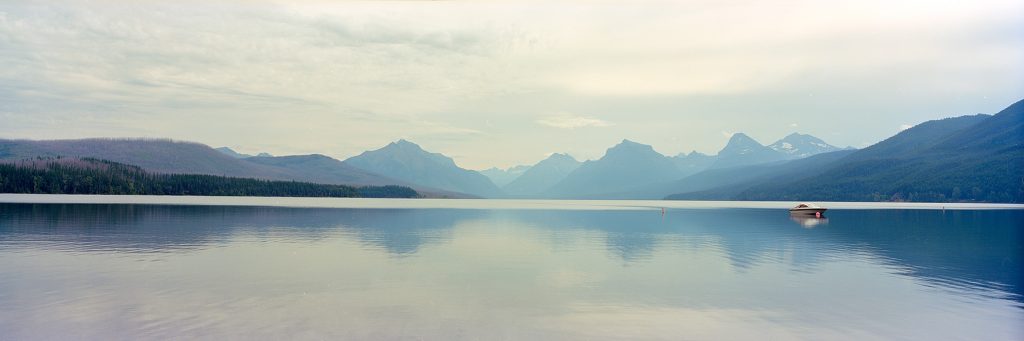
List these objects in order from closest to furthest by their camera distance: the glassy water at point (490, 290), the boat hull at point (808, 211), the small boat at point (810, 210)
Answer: the glassy water at point (490, 290) → the boat hull at point (808, 211) → the small boat at point (810, 210)

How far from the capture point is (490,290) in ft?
122

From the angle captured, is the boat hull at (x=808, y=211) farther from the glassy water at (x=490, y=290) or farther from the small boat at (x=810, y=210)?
the glassy water at (x=490, y=290)

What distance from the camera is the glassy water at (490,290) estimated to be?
88.7ft

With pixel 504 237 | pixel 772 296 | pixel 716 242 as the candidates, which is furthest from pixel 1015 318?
pixel 504 237

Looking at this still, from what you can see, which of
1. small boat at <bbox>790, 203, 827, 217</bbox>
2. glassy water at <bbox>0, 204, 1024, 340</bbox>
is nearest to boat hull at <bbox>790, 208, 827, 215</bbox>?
small boat at <bbox>790, 203, 827, 217</bbox>

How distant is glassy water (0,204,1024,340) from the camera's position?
88.7 ft

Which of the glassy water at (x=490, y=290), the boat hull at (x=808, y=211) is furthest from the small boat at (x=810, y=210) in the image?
the glassy water at (x=490, y=290)

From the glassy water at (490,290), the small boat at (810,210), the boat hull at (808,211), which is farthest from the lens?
the small boat at (810,210)

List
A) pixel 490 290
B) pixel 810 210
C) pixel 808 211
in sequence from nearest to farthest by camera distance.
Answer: pixel 490 290
pixel 810 210
pixel 808 211

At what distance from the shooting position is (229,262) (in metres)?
46.9

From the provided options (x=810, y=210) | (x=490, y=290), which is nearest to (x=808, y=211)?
(x=810, y=210)

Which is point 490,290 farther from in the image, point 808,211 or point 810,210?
point 808,211

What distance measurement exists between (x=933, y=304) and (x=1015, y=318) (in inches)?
157

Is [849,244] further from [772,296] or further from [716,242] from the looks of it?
[772,296]
